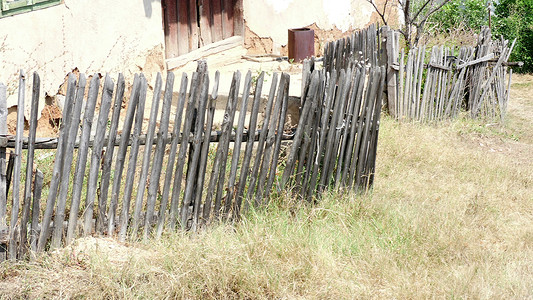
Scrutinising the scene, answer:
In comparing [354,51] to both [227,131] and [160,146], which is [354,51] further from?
[160,146]

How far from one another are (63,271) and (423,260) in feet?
7.16

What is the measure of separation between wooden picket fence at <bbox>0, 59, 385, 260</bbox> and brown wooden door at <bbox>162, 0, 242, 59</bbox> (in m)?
4.31

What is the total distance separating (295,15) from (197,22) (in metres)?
2.08

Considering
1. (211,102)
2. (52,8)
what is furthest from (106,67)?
(211,102)

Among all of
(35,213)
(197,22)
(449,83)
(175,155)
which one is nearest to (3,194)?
(35,213)

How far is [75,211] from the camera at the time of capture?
3586 mm

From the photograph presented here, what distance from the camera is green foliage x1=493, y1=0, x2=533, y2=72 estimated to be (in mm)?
11070

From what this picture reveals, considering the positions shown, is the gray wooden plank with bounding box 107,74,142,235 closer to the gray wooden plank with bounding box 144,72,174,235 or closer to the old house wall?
the gray wooden plank with bounding box 144,72,174,235

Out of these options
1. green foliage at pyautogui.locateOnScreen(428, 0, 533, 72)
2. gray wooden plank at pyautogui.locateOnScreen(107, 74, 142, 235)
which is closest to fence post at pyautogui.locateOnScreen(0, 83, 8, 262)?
gray wooden plank at pyautogui.locateOnScreen(107, 74, 142, 235)

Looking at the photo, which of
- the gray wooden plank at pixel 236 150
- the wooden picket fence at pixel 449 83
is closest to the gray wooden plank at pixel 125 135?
the gray wooden plank at pixel 236 150

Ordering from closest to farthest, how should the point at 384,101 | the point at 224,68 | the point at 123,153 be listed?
1. the point at 123,153
2. the point at 384,101
3. the point at 224,68

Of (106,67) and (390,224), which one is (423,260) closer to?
(390,224)

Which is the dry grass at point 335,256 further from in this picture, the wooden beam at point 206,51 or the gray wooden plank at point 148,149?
the wooden beam at point 206,51

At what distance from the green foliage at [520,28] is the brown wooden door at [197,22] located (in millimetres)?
5223
